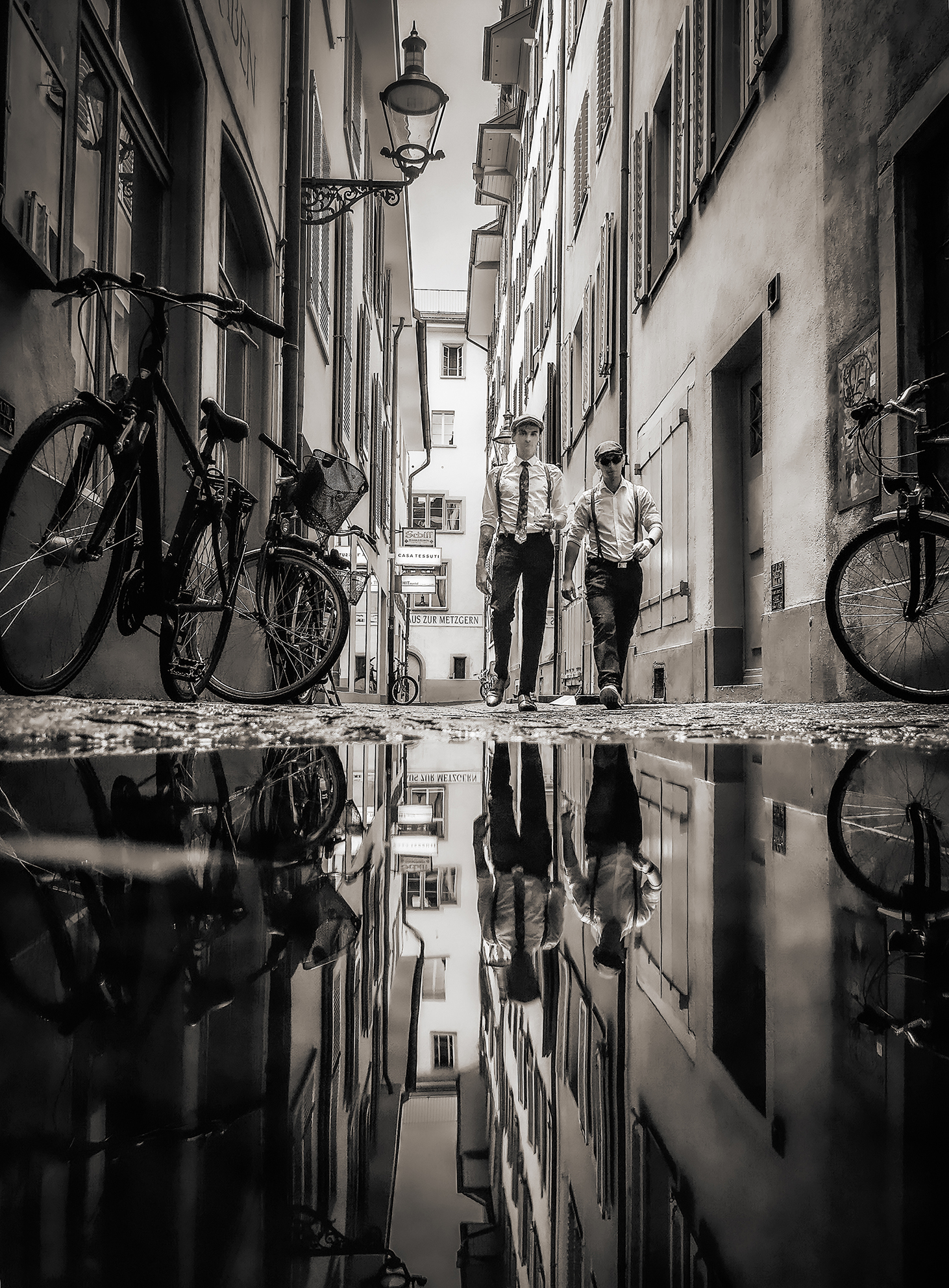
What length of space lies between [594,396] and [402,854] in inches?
457

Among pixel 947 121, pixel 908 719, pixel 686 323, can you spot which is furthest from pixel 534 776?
pixel 686 323

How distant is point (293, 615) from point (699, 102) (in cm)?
545

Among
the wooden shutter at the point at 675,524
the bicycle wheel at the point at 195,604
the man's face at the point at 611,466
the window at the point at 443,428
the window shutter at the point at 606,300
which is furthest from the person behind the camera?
the window at the point at 443,428

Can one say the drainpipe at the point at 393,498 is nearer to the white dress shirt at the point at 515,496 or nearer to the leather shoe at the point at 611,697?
the white dress shirt at the point at 515,496

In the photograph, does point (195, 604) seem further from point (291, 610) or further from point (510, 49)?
point (510, 49)

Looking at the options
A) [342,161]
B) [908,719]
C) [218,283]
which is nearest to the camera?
[908,719]

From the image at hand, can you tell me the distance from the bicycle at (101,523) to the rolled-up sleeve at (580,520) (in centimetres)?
289

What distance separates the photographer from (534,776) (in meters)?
1.68

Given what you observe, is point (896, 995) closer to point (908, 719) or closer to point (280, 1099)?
point (280, 1099)

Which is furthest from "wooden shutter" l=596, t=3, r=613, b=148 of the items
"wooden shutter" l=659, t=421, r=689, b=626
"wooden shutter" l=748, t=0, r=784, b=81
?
"wooden shutter" l=748, t=0, r=784, b=81

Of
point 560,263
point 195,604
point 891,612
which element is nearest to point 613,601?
point 891,612

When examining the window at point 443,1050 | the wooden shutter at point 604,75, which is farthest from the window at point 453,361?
the window at point 443,1050

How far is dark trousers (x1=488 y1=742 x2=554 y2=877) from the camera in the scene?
0.93 m

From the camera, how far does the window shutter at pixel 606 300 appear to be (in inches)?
434
